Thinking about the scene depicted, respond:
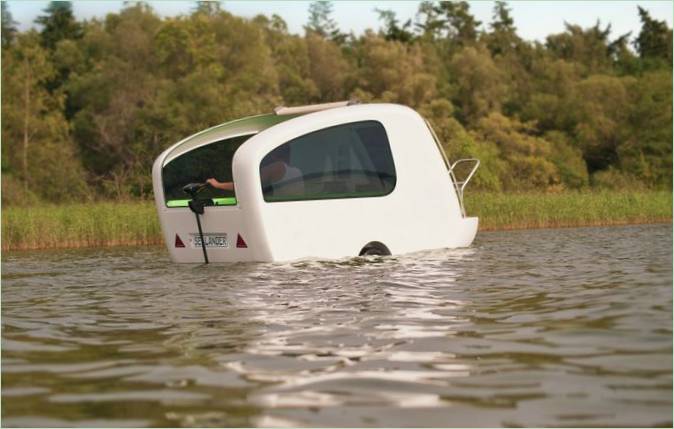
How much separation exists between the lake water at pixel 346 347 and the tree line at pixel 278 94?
34597mm

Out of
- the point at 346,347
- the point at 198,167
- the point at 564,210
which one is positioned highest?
the point at 198,167

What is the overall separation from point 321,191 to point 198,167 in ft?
5.79

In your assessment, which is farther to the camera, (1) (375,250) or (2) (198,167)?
(2) (198,167)

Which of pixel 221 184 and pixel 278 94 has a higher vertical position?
pixel 278 94

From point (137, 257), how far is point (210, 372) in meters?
9.74

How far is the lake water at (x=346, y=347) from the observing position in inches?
173

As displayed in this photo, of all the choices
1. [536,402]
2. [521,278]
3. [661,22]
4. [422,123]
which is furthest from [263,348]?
[661,22]

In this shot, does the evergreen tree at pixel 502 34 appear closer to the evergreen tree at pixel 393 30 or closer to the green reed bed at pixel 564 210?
the evergreen tree at pixel 393 30

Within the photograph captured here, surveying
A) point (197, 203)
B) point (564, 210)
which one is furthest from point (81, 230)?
point (564, 210)

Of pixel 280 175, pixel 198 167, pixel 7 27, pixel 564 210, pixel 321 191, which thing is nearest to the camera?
pixel 280 175

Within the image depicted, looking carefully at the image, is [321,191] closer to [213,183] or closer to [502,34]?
[213,183]

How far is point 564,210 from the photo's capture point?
23.0 m

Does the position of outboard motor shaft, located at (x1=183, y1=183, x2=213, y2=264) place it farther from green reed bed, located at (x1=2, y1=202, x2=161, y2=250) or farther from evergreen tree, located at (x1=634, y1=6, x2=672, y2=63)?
evergreen tree, located at (x1=634, y1=6, x2=672, y2=63)

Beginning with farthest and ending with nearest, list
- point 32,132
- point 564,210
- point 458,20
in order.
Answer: point 458,20, point 32,132, point 564,210
